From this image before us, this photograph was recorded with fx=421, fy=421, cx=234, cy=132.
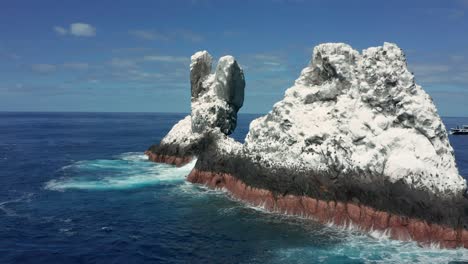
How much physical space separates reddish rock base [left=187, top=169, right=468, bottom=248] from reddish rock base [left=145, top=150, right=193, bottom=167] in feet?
69.5

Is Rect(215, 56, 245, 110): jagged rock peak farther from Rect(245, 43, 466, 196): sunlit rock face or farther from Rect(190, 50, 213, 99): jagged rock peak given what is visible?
Rect(245, 43, 466, 196): sunlit rock face

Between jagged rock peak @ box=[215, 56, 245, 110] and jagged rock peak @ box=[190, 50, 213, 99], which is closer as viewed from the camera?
jagged rock peak @ box=[215, 56, 245, 110]

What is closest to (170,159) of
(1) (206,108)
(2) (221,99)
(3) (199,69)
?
(1) (206,108)

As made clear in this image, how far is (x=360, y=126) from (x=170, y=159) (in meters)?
43.6

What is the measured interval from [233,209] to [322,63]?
2220 cm

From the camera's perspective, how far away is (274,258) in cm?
3562

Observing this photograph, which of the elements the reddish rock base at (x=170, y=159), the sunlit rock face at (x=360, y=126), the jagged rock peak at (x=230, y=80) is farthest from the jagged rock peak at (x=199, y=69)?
the sunlit rock face at (x=360, y=126)

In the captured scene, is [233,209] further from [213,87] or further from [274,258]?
[213,87]

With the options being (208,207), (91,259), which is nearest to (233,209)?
(208,207)

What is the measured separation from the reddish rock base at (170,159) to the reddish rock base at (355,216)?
21.2m

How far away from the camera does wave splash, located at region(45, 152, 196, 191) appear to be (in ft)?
209

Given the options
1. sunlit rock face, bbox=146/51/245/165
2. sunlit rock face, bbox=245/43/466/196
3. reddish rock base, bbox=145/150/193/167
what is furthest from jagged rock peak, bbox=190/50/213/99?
sunlit rock face, bbox=245/43/466/196

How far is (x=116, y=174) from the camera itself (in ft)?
239

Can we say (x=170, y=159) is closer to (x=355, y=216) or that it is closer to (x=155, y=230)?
(x=155, y=230)
